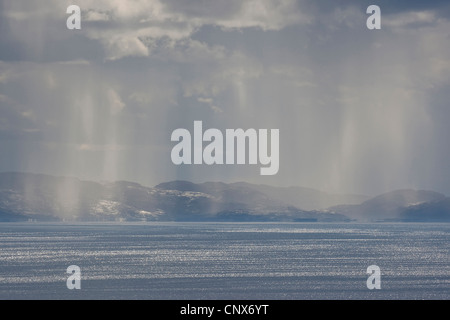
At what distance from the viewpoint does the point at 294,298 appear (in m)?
112

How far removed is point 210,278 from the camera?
14025 cm

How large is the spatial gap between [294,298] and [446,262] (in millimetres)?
89739

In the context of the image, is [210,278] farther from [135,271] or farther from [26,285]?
[26,285]

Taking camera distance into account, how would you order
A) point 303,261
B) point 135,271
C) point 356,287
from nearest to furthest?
point 356,287 < point 135,271 < point 303,261
